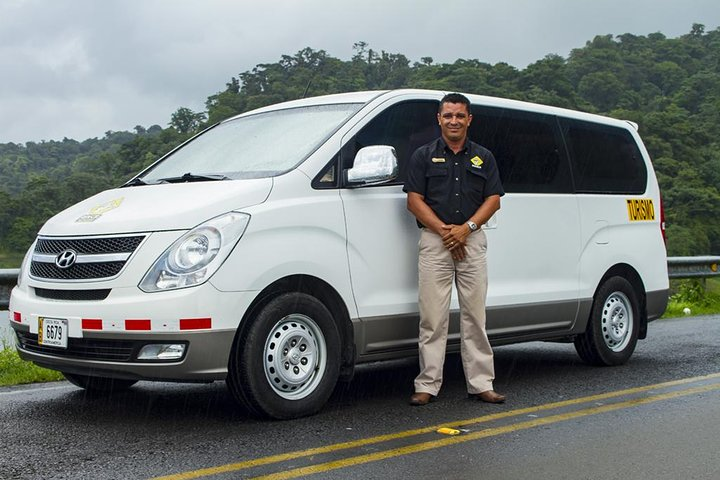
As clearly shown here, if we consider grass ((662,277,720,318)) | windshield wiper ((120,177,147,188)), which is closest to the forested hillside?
grass ((662,277,720,318))

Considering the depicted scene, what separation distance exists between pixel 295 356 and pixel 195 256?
0.83 meters

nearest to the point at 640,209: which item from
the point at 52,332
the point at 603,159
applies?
the point at 603,159

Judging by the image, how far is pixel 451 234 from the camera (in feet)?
19.6

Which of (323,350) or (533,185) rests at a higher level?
(533,185)

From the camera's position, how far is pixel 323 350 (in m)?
5.55

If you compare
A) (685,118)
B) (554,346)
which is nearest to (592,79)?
(685,118)

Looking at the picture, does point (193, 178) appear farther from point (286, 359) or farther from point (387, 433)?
point (387, 433)

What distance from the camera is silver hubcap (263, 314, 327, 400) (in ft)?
17.5

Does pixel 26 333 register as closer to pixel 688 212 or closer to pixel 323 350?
pixel 323 350

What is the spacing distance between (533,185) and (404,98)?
4.41ft

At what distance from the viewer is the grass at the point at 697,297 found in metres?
13.9

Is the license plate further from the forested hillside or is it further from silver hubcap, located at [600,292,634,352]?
the forested hillside

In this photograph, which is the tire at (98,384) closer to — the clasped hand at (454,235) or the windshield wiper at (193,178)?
the windshield wiper at (193,178)

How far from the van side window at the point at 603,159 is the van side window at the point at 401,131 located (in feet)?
5.07
